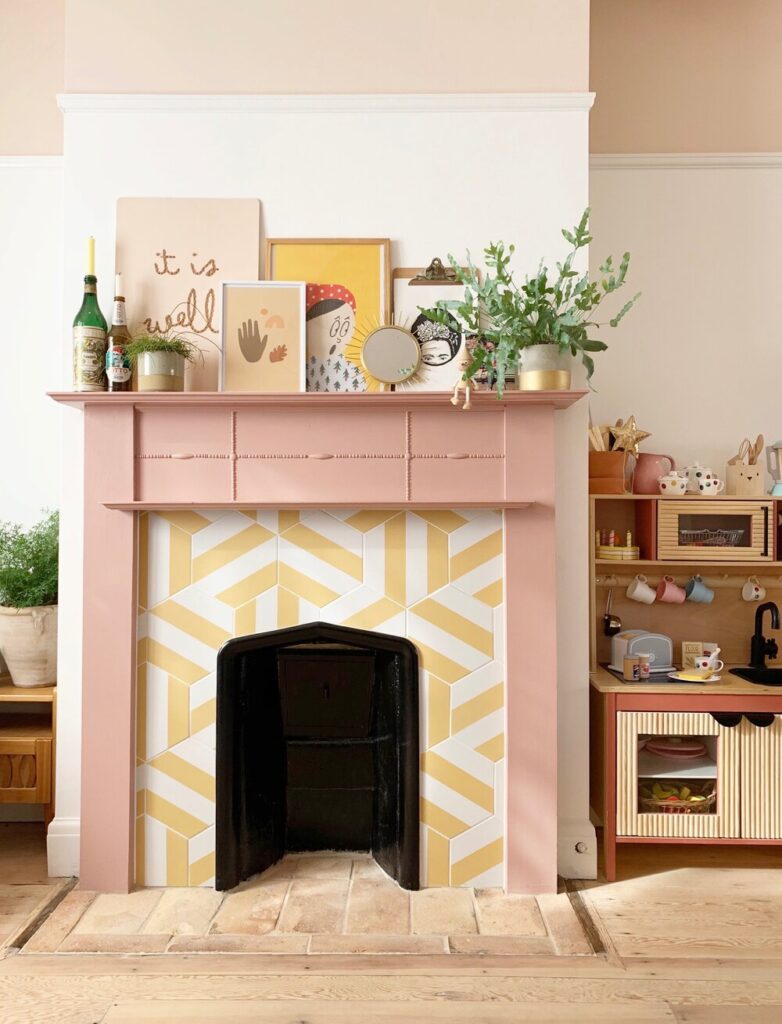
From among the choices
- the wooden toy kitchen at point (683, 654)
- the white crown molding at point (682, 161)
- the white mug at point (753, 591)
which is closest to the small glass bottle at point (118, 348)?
the wooden toy kitchen at point (683, 654)

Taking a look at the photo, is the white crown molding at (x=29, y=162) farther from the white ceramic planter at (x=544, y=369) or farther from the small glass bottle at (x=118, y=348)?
the white ceramic planter at (x=544, y=369)

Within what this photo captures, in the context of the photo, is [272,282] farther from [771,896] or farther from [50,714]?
[771,896]

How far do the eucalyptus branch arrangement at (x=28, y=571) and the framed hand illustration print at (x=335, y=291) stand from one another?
112 centimetres

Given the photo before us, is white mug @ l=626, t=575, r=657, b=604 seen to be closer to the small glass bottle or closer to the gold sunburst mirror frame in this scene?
the gold sunburst mirror frame

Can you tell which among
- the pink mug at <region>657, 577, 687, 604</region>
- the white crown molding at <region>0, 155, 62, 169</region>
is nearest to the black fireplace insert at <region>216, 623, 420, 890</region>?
the pink mug at <region>657, 577, 687, 604</region>

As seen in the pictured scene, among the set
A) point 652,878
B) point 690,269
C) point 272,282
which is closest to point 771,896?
point 652,878

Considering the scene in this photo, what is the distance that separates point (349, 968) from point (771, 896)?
134 cm

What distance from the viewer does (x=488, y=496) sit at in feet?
8.07

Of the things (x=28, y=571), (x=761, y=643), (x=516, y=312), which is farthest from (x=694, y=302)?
(x=28, y=571)

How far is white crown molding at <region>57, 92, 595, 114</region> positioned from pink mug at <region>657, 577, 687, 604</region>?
5.48 ft

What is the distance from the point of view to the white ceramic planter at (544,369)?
2387 millimetres

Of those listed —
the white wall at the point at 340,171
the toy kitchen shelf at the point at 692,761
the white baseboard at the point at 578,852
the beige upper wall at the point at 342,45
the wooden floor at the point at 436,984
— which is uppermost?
the beige upper wall at the point at 342,45

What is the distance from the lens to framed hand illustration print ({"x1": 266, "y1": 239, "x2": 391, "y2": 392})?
2.55 m

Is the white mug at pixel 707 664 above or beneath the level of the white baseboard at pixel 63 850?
above
